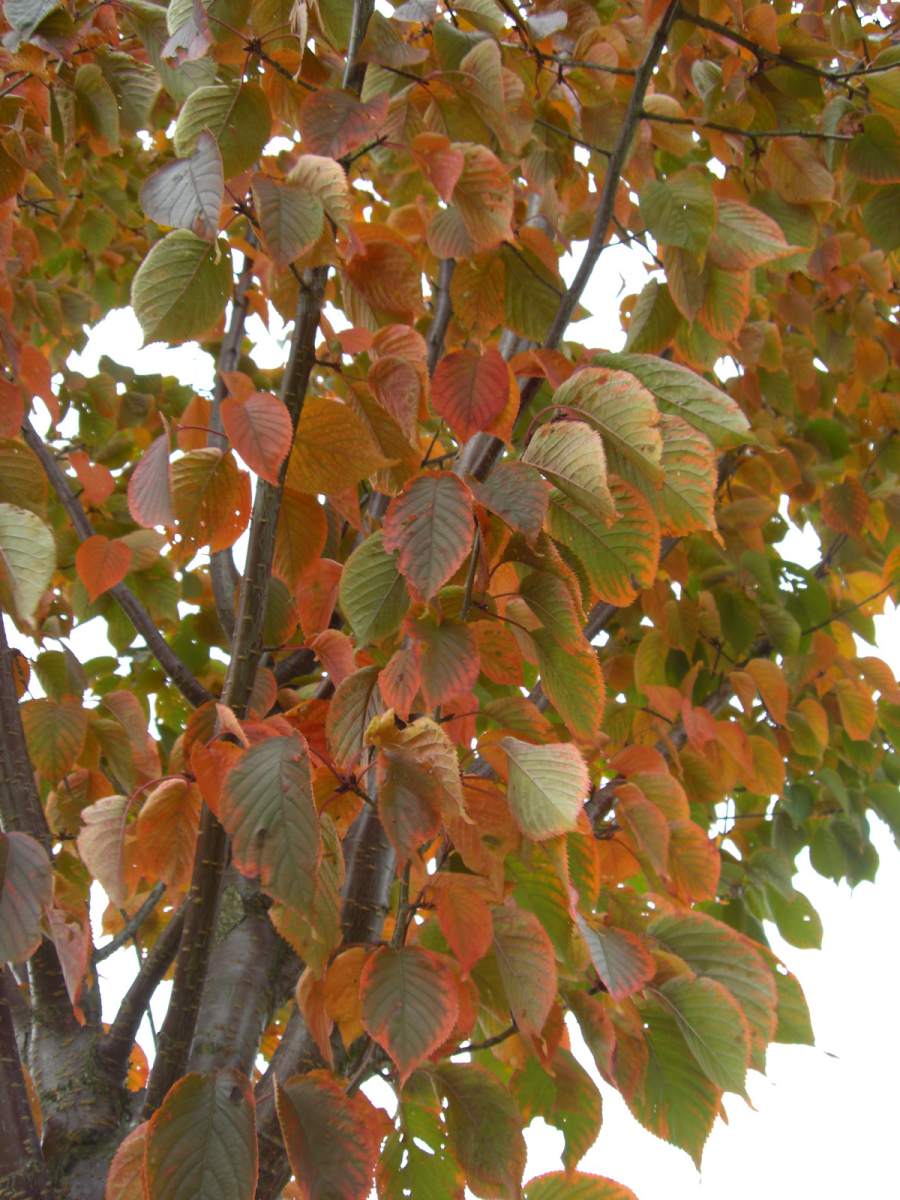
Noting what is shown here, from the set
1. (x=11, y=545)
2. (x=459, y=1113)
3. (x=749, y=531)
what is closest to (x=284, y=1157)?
(x=459, y=1113)

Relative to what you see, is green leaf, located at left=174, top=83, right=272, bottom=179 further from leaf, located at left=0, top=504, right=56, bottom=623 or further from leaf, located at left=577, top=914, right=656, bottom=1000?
leaf, located at left=577, top=914, right=656, bottom=1000

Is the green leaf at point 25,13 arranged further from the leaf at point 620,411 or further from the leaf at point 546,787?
the leaf at point 546,787

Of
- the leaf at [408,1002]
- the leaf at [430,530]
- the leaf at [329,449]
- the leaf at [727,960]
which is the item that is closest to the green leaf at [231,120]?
the leaf at [329,449]

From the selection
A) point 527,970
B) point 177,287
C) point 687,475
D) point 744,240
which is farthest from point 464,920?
point 744,240

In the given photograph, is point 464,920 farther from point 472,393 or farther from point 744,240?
point 744,240

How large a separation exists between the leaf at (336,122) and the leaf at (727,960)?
59cm

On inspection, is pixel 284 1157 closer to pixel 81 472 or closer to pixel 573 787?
pixel 573 787

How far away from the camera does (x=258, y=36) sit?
813 millimetres

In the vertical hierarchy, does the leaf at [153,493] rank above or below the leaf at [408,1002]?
above

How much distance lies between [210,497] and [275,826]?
25 cm

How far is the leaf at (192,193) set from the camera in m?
0.65

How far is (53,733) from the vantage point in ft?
3.66

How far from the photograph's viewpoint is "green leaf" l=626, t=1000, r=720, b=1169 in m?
0.77

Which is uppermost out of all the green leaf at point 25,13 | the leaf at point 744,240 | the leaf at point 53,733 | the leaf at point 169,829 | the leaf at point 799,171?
the leaf at point 799,171
